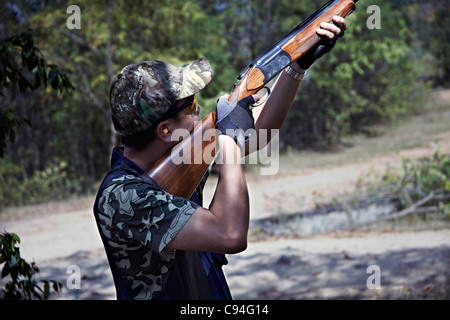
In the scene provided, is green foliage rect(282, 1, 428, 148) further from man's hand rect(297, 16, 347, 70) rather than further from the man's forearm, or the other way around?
the man's forearm

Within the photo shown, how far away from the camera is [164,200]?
5.36 feet

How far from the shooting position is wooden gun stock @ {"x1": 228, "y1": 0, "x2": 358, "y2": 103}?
221cm

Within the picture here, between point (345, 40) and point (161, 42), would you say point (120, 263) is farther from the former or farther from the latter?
point (345, 40)

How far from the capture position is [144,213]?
1.62 m

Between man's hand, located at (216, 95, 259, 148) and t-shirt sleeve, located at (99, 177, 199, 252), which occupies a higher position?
man's hand, located at (216, 95, 259, 148)

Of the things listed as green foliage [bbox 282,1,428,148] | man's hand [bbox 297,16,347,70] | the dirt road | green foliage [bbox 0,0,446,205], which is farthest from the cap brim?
green foliage [bbox 282,1,428,148]

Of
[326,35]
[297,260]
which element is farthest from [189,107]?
[297,260]

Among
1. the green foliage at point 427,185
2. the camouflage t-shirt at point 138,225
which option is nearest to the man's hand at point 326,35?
the camouflage t-shirt at point 138,225

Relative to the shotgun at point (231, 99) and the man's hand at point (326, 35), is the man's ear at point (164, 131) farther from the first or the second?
the man's hand at point (326, 35)

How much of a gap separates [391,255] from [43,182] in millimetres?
9743

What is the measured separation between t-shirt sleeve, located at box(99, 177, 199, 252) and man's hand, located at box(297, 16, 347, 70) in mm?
1061

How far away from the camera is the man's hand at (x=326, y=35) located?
90.0 inches

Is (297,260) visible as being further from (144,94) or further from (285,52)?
(144,94)

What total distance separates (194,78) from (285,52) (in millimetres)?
652
